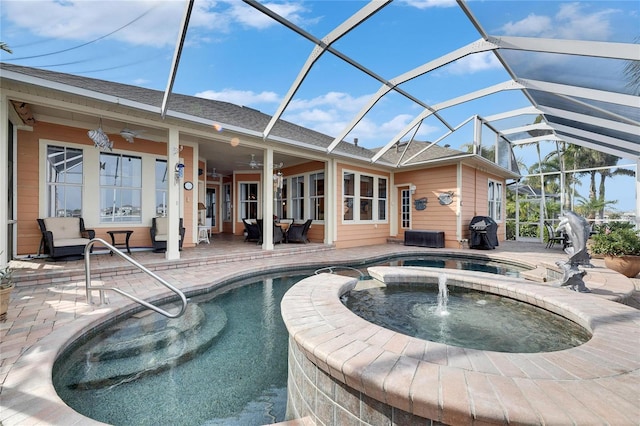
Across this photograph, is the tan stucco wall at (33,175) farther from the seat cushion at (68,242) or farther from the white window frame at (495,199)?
the white window frame at (495,199)

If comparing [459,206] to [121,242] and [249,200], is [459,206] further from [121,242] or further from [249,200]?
[121,242]

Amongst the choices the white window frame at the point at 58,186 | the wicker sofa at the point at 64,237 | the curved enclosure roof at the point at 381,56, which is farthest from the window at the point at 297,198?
the white window frame at the point at 58,186

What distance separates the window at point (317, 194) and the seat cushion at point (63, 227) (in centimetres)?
662

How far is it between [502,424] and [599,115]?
7.88m

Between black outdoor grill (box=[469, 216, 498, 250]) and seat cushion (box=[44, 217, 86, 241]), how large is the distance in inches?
434

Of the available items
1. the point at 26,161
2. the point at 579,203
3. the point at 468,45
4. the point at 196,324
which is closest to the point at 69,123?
the point at 26,161

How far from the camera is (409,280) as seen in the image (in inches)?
163

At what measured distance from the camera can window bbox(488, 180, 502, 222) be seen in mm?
11275

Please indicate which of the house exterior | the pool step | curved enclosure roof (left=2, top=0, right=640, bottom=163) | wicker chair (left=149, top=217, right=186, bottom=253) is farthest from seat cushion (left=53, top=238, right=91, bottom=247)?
the pool step

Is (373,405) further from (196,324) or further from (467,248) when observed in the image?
(467,248)

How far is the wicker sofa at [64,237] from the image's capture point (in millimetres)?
5406

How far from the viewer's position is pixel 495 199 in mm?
11602

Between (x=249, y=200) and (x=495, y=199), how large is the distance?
1078 cm

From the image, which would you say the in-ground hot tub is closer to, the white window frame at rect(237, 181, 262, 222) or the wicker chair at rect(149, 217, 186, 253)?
Result: the wicker chair at rect(149, 217, 186, 253)
